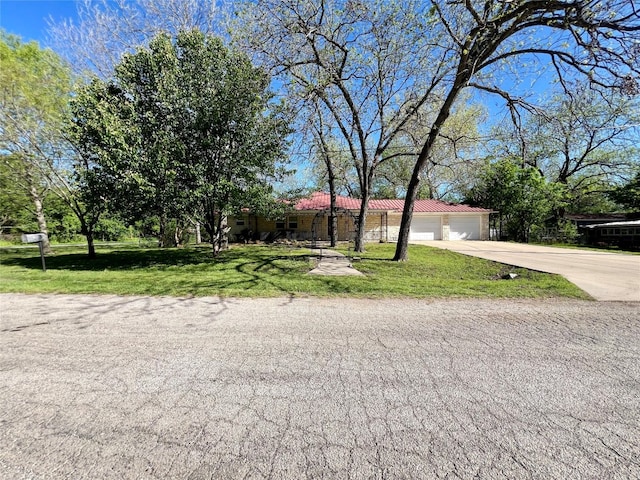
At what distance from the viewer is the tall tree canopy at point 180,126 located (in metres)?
9.91

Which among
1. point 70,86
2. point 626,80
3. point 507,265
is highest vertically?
point 70,86

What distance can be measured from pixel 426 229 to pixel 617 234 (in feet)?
45.9

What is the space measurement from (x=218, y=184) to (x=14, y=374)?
8.36 meters

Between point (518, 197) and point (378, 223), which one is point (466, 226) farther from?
point (378, 223)

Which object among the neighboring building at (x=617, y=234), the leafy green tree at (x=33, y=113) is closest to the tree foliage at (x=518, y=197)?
the neighboring building at (x=617, y=234)

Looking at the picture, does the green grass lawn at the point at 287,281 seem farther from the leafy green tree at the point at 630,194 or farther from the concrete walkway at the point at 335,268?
the leafy green tree at the point at 630,194

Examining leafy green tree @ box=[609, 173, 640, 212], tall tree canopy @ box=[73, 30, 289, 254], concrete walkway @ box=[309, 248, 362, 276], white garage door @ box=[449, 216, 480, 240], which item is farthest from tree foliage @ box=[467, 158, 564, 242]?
tall tree canopy @ box=[73, 30, 289, 254]

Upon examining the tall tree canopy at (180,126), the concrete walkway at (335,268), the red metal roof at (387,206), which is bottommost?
the concrete walkway at (335,268)

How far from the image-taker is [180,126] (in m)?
11.0

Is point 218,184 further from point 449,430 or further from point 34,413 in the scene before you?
point 449,430

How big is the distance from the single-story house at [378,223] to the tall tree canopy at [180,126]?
11.7 m

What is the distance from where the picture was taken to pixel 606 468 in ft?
5.96

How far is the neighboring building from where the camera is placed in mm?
21344

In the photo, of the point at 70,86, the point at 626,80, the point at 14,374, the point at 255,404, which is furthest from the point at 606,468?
the point at 70,86
